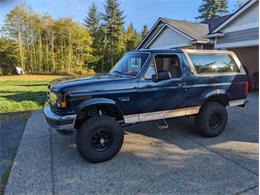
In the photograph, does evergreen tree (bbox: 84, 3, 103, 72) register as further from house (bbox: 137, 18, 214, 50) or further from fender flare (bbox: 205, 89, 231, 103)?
fender flare (bbox: 205, 89, 231, 103)

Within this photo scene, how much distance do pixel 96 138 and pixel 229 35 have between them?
10.8m

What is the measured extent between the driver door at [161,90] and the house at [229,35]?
7.51m

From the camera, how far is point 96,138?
157 inches

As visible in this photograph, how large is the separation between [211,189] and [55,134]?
3.77 metres

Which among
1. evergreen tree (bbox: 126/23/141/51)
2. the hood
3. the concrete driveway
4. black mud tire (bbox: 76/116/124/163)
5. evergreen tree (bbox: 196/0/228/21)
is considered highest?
evergreen tree (bbox: 196/0/228/21)

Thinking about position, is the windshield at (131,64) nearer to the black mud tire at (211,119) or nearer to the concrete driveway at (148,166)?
the concrete driveway at (148,166)

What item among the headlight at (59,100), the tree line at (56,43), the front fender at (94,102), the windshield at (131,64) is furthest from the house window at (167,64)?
the tree line at (56,43)

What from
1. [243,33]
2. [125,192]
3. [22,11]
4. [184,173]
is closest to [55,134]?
[125,192]

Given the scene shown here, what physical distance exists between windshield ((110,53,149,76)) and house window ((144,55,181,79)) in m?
0.23

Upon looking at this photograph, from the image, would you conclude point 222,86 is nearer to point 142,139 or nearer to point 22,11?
point 142,139

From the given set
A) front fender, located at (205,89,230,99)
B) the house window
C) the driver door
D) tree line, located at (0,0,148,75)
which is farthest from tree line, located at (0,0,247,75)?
the driver door

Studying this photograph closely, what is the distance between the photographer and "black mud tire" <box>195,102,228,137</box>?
4969 millimetres

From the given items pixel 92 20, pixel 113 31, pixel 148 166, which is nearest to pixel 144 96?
pixel 148 166

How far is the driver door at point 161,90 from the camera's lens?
4.36 metres
